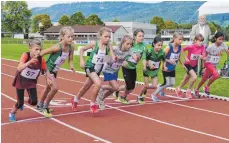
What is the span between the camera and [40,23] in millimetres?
129875

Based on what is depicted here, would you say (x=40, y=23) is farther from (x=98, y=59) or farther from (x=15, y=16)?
(x=98, y=59)

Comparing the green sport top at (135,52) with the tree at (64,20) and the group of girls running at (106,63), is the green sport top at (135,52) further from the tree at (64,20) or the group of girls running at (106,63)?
the tree at (64,20)

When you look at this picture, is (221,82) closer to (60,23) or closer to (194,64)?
(194,64)

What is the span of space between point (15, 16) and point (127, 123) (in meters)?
110

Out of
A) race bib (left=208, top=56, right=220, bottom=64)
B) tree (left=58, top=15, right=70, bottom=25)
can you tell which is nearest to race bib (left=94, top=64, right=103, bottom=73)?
race bib (left=208, top=56, right=220, bottom=64)

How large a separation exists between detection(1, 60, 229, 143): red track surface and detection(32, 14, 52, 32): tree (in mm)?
118169

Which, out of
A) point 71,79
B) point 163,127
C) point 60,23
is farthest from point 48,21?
point 163,127

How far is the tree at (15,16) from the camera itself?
112 metres

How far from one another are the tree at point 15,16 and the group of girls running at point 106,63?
10563cm

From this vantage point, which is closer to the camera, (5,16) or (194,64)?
(194,64)

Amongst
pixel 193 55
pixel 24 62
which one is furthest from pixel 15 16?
pixel 24 62

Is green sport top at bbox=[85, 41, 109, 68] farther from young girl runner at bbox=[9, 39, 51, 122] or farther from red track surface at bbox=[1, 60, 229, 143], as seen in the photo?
young girl runner at bbox=[9, 39, 51, 122]

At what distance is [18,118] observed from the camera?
293 inches

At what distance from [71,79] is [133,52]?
18.4 feet
